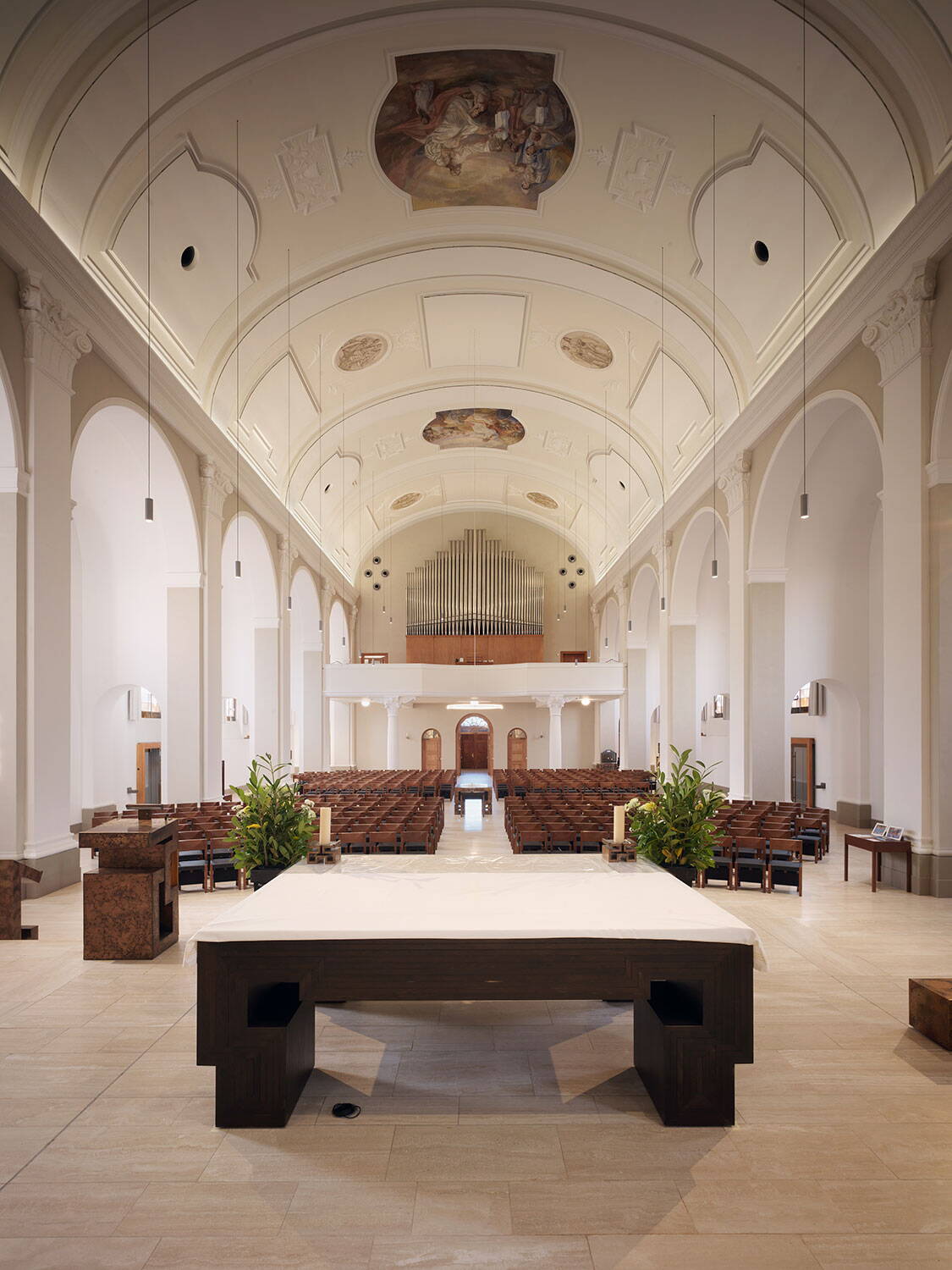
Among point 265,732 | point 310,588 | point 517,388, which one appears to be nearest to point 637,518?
point 517,388

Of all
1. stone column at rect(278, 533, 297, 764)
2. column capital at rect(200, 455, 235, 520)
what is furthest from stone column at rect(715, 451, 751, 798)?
stone column at rect(278, 533, 297, 764)

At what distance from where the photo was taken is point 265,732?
739 inches

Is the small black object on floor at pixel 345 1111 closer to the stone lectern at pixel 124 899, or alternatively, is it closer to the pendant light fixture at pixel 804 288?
the stone lectern at pixel 124 899

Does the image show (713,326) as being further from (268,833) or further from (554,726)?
(554,726)

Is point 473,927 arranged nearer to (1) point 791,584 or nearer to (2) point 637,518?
(1) point 791,584

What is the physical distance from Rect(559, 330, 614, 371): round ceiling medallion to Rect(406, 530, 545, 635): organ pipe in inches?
529

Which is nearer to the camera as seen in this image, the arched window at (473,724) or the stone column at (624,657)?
the stone column at (624,657)

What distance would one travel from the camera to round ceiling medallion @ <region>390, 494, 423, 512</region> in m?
26.8

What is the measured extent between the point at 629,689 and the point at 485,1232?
71.6 feet

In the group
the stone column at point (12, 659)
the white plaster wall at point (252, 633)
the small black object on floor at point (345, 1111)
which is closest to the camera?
the small black object on floor at point (345, 1111)

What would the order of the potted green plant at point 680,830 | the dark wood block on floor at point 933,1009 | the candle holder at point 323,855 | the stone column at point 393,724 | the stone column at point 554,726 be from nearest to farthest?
the dark wood block on floor at point 933,1009, the candle holder at point 323,855, the potted green plant at point 680,830, the stone column at point 554,726, the stone column at point 393,724

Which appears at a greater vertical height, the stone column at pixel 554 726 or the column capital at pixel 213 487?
the column capital at pixel 213 487

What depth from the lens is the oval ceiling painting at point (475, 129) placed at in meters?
9.45

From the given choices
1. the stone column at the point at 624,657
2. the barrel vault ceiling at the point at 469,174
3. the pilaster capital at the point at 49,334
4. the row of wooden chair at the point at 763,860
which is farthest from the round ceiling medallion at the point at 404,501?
the row of wooden chair at the point at 763,860
